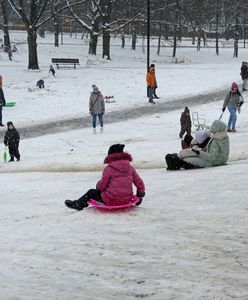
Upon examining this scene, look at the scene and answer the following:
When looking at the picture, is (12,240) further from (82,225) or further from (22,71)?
(22,71)

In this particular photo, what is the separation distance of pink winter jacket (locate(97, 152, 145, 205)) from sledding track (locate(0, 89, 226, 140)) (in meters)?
11.4

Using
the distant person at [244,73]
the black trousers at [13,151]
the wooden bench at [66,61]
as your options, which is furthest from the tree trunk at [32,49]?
the black trousers at [13,151]

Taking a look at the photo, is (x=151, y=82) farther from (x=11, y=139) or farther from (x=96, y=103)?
(x=11, y=139)

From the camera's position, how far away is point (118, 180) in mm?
7344

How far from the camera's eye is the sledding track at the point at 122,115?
19625 mm

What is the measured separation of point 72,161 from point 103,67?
26980 millimetres

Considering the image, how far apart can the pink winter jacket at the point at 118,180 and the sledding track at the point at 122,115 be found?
11426 millimetres

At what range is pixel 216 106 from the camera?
24109mm

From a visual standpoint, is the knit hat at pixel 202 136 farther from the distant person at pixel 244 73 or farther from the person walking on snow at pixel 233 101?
the distant person at pixel 244 73

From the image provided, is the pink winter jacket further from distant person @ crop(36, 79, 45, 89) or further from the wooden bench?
the wooden bench

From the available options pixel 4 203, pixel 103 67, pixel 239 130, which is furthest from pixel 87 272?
pixel 103 67

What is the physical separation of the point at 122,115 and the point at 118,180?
612 inches

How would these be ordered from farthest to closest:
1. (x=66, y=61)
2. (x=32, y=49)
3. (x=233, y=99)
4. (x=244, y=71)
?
(x=66, y=61) → (x=32, y=49) → (x=244, y=71) → (x=233, y=99)

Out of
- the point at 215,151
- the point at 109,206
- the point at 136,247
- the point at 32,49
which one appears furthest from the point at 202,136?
the point at 32,49
